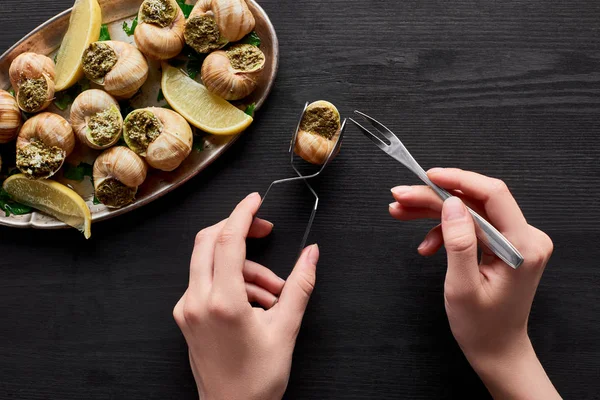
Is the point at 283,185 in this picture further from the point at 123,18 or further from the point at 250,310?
the point at 123,18

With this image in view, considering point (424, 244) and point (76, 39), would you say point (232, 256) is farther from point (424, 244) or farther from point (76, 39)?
point (76, 39)

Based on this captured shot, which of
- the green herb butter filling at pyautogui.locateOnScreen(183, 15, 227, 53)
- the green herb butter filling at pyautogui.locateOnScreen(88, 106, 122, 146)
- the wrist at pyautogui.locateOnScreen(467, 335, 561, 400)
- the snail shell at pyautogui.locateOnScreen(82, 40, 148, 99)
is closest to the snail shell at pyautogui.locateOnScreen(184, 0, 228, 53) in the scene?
the green herb butter filling at pyautogui.locateOnScreen(183, 15, 227, 53)

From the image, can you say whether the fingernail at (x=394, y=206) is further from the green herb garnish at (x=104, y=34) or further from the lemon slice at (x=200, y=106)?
the green herb garnish at (x=104, y=34)

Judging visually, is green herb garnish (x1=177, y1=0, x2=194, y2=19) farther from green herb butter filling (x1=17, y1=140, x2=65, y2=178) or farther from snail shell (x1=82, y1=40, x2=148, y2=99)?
green herb butter filling (x1=17, y1=140, x2=65, y2=178)

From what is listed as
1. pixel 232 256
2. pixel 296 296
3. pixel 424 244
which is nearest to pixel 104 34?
pixel 232 256

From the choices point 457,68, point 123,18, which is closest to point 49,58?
point 123,18

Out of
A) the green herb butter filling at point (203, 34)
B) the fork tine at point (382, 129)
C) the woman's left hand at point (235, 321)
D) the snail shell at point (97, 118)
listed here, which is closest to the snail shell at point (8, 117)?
the snail shell at point (97, 118)
